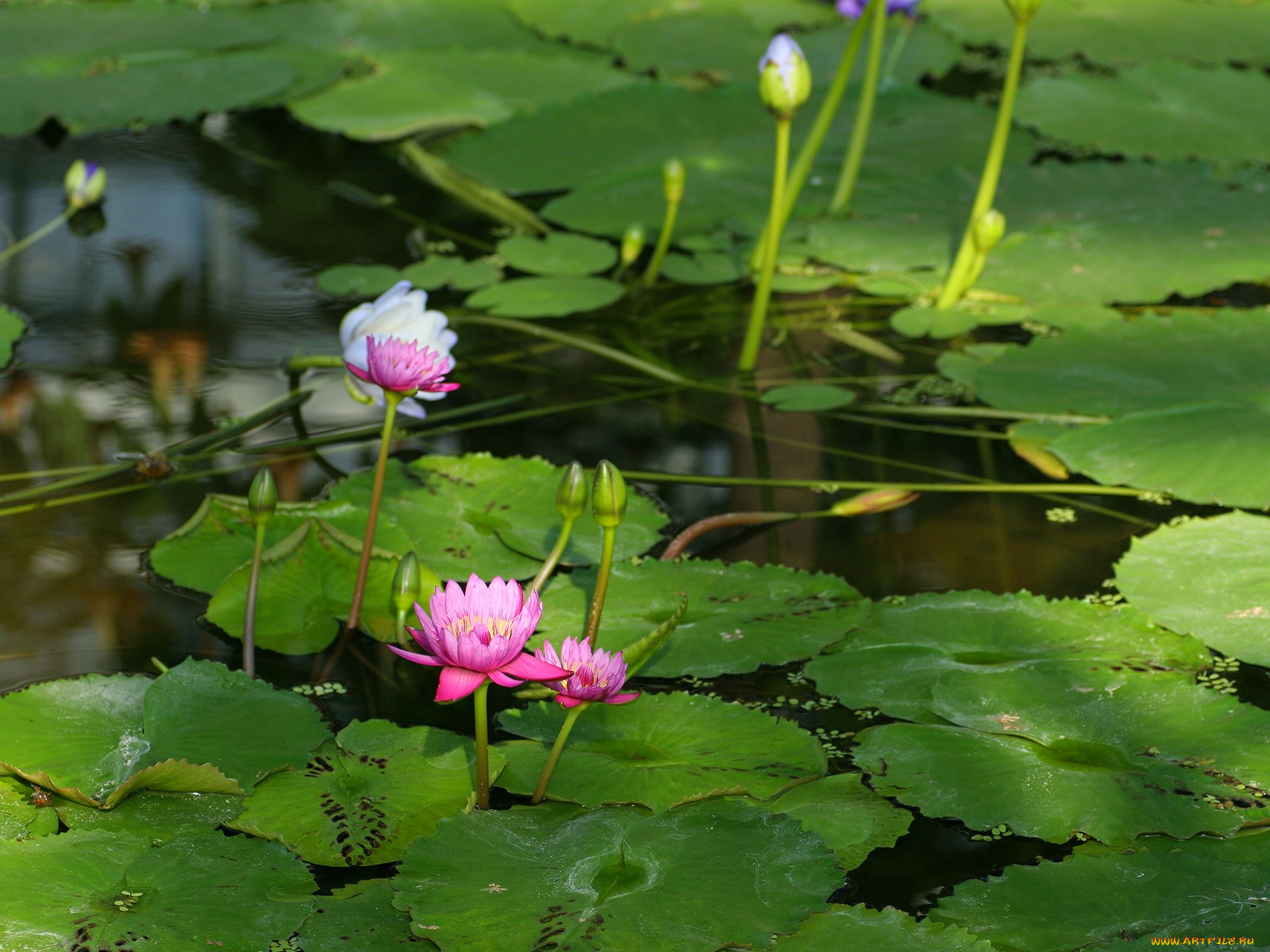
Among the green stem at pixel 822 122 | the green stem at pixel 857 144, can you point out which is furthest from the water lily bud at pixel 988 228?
the green stem at pixel 857 144

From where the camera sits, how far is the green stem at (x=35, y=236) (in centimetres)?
279

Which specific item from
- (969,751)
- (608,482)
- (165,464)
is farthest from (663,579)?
(165,464)

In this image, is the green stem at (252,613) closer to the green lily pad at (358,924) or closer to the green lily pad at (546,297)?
the green lily pad at (358,924)

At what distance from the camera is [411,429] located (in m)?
2.10

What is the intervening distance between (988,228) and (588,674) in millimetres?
1529

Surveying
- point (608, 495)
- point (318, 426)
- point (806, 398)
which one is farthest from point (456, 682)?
point (806, 398)

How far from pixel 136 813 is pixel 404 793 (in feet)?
0.87

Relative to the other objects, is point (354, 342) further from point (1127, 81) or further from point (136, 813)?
point (1127, 81)

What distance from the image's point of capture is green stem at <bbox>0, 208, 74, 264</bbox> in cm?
279

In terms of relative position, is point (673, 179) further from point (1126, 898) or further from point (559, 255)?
point (1126, 898)

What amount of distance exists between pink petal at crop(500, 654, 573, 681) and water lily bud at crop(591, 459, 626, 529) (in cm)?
24

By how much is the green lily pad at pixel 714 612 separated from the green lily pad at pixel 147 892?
0.46 meters

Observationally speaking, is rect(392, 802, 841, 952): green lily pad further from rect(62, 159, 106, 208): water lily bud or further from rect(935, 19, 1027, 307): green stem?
rect(62, 159, 106, 208): water lily bud

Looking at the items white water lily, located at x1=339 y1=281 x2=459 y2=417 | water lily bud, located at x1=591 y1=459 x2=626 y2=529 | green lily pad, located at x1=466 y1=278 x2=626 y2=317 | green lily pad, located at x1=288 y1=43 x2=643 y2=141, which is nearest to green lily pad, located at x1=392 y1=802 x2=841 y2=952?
water lily bud, located at x1=591 y1=459 x2=626 y2=529
